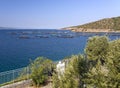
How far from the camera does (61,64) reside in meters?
33.8

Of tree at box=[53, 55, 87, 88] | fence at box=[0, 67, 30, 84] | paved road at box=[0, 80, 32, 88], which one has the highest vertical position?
tree at box=[53, 55, 87, 88]

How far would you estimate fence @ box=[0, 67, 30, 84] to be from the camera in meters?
33.4

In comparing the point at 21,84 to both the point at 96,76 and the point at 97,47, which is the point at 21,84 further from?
the point at 97,47

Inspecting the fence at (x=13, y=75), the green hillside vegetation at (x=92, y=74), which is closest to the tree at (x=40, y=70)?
the fence at (x=13, y=75)

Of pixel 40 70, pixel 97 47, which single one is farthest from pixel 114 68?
pixel 97 47

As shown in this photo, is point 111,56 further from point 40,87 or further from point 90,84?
point 40,87

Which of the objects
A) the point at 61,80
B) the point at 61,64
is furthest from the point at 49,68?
the point at 61,80

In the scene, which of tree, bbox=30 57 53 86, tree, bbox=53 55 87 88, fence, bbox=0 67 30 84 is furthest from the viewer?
tree, bbox=30 57 53 86

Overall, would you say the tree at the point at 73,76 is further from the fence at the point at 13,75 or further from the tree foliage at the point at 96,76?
the fence at the point at 13,75

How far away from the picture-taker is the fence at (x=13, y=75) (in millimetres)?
33406

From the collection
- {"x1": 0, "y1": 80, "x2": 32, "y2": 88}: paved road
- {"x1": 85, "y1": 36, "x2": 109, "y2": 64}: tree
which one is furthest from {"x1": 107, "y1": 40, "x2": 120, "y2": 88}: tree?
{"x1": 85, "y1": 36, "x2": 109, "y2": 64}: tree

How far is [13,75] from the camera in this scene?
34375 millimetres

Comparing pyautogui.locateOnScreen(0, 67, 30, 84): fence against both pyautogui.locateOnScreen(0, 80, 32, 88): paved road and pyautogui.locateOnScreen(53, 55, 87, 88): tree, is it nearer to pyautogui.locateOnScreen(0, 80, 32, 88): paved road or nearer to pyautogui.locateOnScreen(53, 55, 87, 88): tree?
pyautogui.locateOnScreen(0, 80, 32, 88): paved road

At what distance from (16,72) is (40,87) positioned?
3884mm
